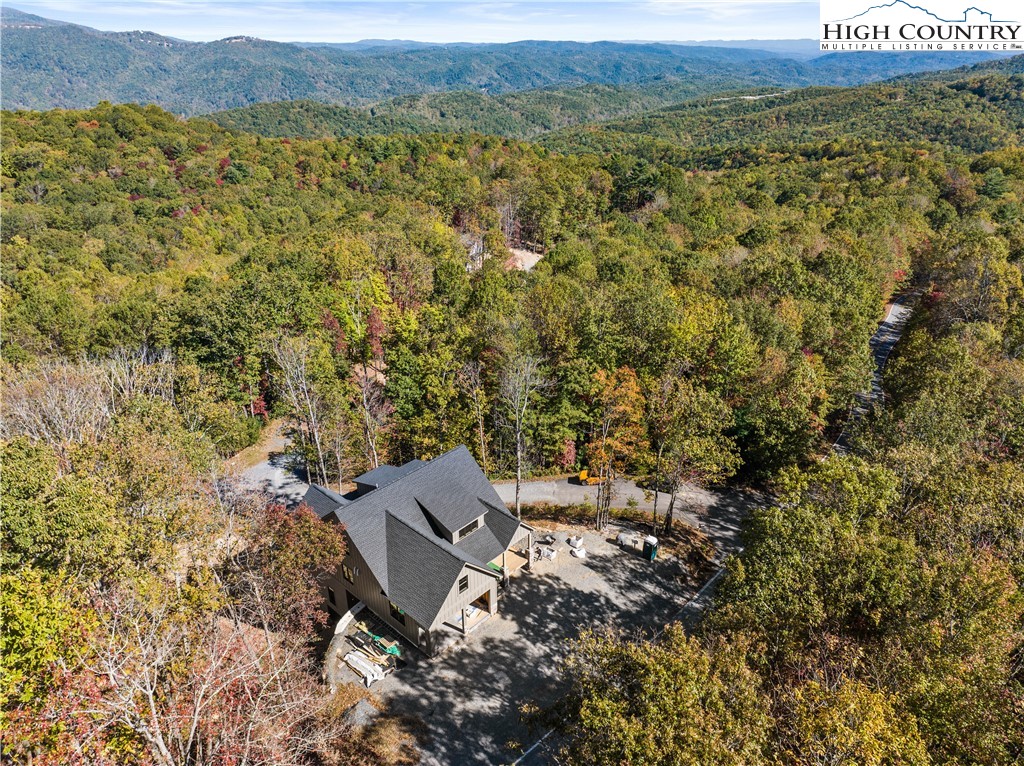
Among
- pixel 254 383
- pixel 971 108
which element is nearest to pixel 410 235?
pixel 254 383

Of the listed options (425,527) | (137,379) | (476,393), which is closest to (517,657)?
(425,527)

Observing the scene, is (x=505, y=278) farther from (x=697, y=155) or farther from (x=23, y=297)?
(x=697, y=155)

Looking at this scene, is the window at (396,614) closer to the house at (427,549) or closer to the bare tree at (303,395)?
the house at (427,549)

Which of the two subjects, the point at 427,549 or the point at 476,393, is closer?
the point at 427,549

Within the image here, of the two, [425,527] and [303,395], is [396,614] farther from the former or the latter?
[303,395]

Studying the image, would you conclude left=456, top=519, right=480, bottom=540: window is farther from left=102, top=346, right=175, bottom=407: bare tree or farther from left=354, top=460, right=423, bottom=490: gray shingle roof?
left=102, top=346, right=175, bottom=407: bare tree

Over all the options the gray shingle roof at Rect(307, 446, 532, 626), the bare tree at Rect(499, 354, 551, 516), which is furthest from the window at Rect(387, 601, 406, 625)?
the bare tree at Rect(499, 354, 551, 516)
